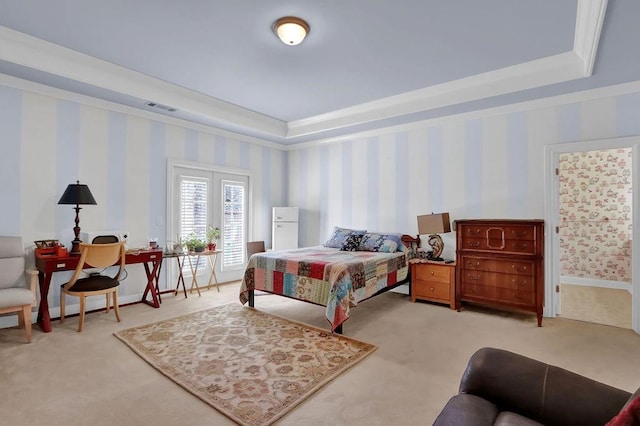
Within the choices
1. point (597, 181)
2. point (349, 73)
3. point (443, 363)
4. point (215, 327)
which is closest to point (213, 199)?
point (215, 327)

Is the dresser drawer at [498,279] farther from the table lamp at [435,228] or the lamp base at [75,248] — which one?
the lamp base at [75,248]

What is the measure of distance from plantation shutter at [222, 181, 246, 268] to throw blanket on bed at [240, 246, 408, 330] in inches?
67.2

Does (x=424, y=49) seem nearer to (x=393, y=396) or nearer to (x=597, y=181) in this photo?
(x=393, y=396)

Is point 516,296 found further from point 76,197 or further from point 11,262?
point 11,262

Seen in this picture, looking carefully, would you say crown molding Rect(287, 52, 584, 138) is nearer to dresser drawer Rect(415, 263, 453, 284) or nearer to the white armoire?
the white armoire

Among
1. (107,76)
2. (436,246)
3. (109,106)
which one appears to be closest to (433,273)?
(436,246)

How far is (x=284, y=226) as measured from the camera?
Answer: 645cm

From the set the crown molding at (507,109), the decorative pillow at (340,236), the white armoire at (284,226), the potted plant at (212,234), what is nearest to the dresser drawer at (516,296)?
the decorative pillow at (340,236)

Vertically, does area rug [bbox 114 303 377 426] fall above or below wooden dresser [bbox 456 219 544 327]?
below

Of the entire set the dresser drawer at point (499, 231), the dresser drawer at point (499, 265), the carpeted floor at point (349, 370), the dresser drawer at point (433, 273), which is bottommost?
the carpeted floor at point (349, 370)

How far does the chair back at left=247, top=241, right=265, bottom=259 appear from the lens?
5.96 metres

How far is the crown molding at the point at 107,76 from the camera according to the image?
3203mm

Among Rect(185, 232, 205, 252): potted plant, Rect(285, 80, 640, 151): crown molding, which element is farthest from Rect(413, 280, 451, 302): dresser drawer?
Rect(185, 232, 205, 252): potted plant

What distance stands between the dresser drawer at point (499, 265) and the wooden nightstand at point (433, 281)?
210 mm
